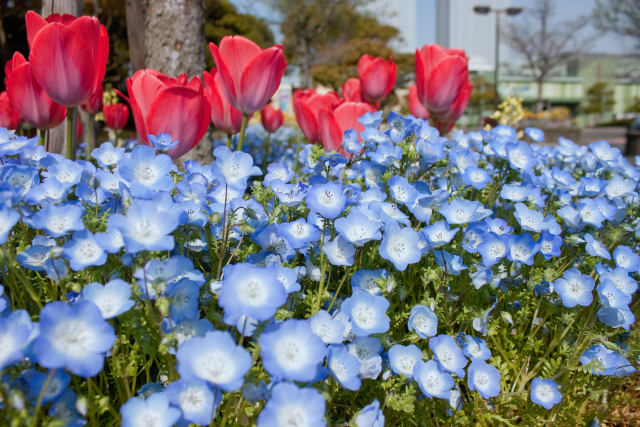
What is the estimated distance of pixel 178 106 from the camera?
1279mm

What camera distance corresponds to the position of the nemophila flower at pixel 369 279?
1.10 meters

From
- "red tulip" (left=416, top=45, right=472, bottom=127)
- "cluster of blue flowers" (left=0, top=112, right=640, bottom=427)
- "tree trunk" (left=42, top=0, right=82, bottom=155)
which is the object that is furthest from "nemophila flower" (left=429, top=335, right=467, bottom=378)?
"tree trunk" (left=42, top=0, right=82, bottom=155)

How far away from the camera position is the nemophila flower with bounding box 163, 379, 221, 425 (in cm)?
76

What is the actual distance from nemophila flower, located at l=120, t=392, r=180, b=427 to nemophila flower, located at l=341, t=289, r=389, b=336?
1.17ft

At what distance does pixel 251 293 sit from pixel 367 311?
272mm

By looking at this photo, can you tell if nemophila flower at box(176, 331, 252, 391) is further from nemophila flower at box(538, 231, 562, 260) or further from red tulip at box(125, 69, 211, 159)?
nemophila flower at box(538, 231, 562, 260)

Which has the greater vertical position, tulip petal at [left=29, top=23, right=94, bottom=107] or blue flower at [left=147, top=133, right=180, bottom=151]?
tulip petal at [left=29, top=23, right=94, bottom=107]

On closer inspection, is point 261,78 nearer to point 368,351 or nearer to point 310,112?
point 310,112

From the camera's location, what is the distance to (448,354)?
3.60 feet

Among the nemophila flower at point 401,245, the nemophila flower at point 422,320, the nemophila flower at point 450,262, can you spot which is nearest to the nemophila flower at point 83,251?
the nemophila flower at point 401,245

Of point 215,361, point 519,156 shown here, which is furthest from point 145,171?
point 519,156

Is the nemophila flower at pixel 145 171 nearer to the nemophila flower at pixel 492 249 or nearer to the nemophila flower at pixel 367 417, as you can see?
the nemophila flower at pixel 367 417

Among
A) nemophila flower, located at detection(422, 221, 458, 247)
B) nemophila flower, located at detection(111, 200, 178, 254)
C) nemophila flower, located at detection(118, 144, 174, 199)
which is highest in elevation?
nemophila flower, located at detection(118, 144, 174, 199)

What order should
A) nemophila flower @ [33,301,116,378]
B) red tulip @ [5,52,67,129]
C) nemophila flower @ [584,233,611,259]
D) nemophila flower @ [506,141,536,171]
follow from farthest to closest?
1. nemophila flower @ [506,141,536,171]
2. red tulip @ [5,52,67,129]
3. nemophila flower @ [584,233,611,259]
4. nemophila flower @ [33,301,116,378]
